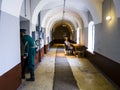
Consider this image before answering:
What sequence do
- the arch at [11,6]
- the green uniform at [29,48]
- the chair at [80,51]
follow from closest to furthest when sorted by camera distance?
the arch at [11,6] < the green uniform at [29,48] < the chair at [80,51]

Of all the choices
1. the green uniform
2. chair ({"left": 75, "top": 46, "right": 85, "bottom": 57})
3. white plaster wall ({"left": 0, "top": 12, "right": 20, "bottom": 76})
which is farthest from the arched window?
white plaster wall ({"left": 0, "top": 12, "right": 20, "bottom": 76})

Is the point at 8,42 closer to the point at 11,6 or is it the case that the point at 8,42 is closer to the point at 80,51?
the point at 11,6

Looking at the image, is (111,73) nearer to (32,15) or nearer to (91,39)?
(32,15)

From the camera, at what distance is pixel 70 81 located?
5430mm

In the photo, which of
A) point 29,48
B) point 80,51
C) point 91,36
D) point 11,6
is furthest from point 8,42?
point 80,51

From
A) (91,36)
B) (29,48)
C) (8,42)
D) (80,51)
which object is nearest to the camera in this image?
(8,42)

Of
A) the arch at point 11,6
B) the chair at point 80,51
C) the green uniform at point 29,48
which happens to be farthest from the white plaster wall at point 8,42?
the chair at point 80,51

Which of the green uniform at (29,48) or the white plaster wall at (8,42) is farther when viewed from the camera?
the green uniform at (29,48)

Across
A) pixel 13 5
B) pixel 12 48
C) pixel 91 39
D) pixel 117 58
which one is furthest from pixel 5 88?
pixel 91 39

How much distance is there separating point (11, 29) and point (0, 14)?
2.67ft

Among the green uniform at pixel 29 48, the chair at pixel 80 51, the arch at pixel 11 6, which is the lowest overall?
the chair at pixel 80 51

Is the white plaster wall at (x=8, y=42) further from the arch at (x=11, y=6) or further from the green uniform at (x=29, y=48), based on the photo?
the green uniform at (x=29, y=48)

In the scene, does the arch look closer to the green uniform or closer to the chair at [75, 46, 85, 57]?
the green uniform

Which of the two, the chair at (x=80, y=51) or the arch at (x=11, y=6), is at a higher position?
the arch at (x=11, y=6)
